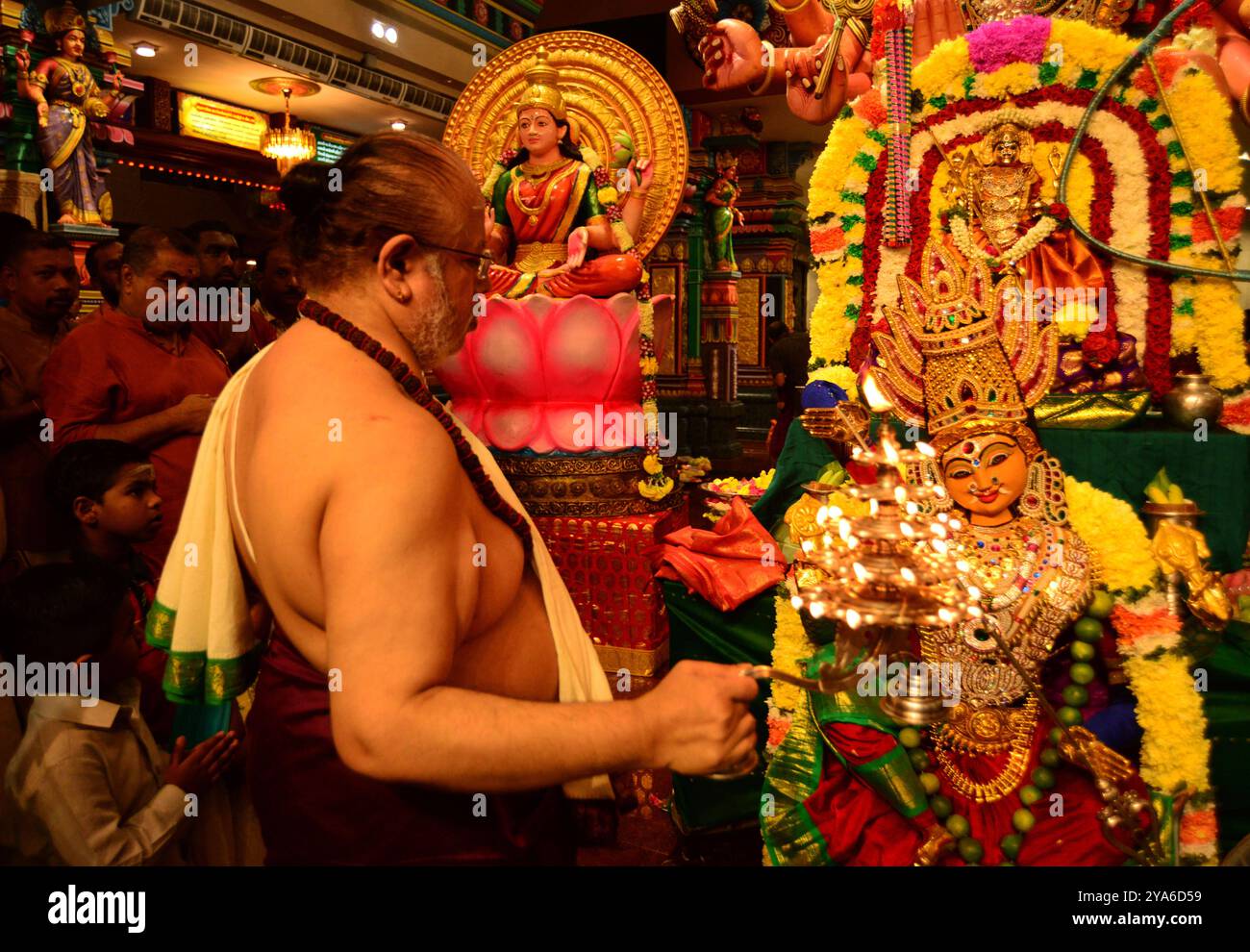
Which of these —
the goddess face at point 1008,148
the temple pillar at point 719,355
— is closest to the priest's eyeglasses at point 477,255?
the goddess face at point 1008,148

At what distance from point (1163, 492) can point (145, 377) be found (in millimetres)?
2650

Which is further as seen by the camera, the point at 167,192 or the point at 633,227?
the point at 167,192

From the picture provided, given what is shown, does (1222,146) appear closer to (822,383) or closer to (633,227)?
(822,383)

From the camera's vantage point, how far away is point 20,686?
1.71 m

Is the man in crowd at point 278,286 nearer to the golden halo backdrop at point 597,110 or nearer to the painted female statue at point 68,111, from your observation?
the golden halo backdrop at point 597,110

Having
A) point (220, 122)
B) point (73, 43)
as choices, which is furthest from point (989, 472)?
point (220, 122)

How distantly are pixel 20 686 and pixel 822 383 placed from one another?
1.99 metres

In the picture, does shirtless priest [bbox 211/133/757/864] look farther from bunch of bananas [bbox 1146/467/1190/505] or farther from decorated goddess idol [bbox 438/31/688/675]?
decorated goddess idol [bbox 438/31/688/675]

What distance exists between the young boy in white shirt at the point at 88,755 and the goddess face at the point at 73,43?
4.04 m

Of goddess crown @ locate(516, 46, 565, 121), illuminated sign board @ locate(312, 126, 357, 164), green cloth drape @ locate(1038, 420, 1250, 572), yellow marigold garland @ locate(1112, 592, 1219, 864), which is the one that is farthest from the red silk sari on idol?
illuminated sign board @ locate(312, 126, 357, 164)

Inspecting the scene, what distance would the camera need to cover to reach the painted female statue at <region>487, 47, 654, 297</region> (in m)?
3.49

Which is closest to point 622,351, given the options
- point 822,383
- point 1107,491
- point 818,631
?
point 822,383

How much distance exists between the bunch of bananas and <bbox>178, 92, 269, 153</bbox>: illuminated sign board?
25.4ft

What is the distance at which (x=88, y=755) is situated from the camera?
1.59 m
